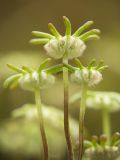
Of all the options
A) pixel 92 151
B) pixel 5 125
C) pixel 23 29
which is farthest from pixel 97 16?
pixel 92 151

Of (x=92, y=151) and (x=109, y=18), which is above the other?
(x=109, y=18)

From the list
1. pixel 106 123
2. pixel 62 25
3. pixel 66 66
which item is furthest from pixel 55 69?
pixel 62 25

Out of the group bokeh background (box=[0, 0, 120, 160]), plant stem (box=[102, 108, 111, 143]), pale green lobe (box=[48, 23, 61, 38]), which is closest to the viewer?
pale green lobe (box=[48, 23, 61, 38])

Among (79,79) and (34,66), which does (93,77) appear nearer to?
(79,79)

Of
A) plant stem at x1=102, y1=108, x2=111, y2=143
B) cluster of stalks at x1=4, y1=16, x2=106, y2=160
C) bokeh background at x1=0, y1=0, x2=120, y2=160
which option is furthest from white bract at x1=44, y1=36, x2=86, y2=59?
bokeh background at x1=0, y1=0, x2=120, y2=160

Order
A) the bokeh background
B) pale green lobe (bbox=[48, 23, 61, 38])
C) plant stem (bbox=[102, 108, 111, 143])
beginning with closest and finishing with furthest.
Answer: pale green lobe (bbox=[48, 23, 61, 38]) < plant stem (bbox=[102, 108, 111, 143]) < the bokeh background

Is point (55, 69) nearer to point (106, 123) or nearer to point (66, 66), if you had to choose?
point (66, 66)

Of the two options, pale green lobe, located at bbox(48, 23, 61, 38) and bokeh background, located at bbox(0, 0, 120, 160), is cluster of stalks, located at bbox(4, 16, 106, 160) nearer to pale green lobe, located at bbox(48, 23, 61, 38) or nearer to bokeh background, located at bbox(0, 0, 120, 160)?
pale green lobe, located at bbox(48, 23, 61, 38)

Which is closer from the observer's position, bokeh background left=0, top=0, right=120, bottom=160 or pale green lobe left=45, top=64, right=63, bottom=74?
pale green lobe left=45, top=64, right=63, bottom=74
